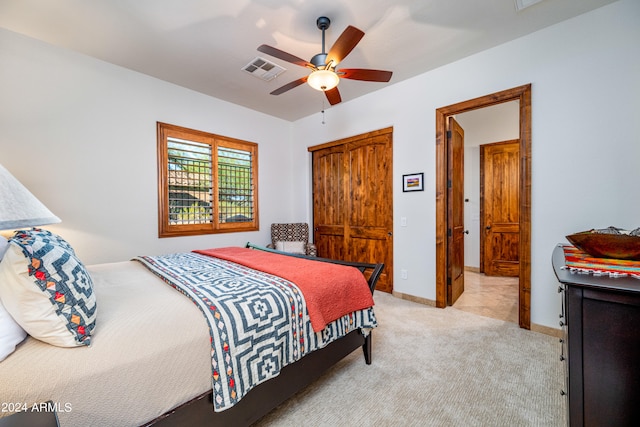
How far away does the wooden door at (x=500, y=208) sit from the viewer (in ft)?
15.2

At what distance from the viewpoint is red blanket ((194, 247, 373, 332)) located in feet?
→ 4.99

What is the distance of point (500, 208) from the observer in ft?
15.6

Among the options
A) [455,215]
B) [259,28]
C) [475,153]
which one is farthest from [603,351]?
[475,153]

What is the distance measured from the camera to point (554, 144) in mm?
2449

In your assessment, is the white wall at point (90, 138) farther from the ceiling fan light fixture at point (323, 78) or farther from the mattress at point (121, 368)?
the ceiling fan light fixture at point (323, 78)

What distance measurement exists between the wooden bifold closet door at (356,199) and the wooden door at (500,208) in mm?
2415

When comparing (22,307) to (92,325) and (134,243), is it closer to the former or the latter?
(92,325)

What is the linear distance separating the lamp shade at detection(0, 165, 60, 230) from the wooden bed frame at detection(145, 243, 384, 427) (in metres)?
1.06

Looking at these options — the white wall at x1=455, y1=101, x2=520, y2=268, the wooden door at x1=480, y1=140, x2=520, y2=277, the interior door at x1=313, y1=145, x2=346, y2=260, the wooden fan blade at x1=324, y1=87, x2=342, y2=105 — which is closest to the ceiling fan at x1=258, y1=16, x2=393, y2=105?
the wooden fan blade at x1=324, y1=87, x2=342, y2=105

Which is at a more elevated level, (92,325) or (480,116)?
(480,116)

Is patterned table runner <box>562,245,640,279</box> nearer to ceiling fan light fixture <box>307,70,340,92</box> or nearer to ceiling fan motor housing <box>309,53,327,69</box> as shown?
ceiling fan light fixture <box>307,70,340,92</box>

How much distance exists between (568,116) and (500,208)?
273 cm

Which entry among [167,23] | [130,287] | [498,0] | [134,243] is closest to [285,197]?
[134,243]

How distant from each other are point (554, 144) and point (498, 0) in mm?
1368
